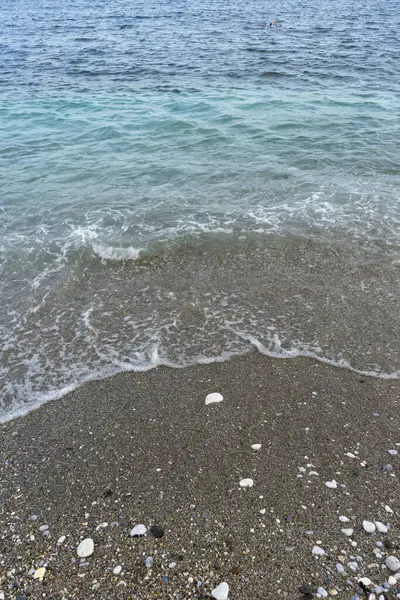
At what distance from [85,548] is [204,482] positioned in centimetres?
130

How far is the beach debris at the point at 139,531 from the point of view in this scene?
13.8 ft

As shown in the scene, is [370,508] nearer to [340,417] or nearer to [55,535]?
[340,417]

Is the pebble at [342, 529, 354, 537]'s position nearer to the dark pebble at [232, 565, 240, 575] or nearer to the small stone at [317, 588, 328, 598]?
the small stone at [317, 588, 328, 598]

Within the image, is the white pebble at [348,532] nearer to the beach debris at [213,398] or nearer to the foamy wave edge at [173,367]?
the beach debris at [213,398]

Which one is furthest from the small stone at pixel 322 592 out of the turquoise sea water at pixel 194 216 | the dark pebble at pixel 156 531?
the turquoise sea water at pixel 194 216

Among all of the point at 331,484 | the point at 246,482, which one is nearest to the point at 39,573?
the point at 246,482

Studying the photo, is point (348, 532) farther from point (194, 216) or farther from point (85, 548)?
point (194, 216)

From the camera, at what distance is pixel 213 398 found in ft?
19.2

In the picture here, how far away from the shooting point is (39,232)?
10453 millimetres

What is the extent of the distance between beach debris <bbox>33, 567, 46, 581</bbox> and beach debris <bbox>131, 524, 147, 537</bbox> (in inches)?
31.5

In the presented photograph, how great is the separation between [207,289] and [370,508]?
472 centimetres

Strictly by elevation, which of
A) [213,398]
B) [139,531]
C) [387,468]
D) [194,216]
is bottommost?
[194,216]

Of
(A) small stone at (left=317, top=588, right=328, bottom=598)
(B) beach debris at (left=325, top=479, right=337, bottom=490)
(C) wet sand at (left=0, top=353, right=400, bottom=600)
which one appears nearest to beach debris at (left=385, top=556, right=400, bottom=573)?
(C) wet sand at (left=0, top=353, right=400, bottom=600)

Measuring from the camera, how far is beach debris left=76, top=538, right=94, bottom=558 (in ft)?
13.3
